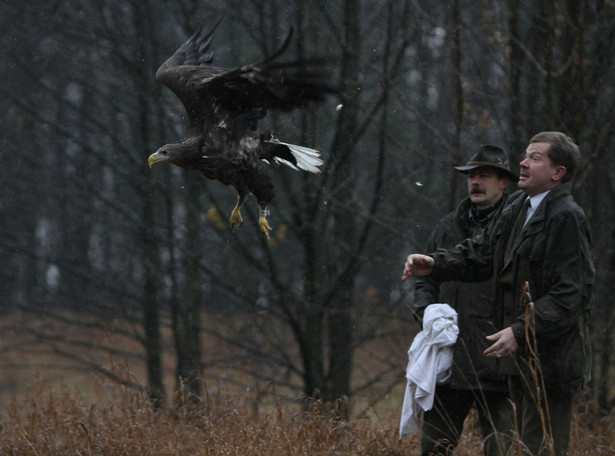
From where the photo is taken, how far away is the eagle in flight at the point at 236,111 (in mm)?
4848

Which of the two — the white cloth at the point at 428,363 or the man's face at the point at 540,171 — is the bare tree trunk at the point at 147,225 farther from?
the man's face at the point at 540,171

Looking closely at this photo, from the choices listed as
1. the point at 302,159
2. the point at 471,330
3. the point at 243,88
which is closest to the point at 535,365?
the point at 471,330

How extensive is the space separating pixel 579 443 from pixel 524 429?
1540 millimetres

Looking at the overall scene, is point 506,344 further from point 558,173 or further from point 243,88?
point 243,88

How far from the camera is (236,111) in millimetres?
5426

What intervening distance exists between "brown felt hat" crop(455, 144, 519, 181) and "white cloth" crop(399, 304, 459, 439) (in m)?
0.82

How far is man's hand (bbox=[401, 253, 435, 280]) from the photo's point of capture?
12.2 feet

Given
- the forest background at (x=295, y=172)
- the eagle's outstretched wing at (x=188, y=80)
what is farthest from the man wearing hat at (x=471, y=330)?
the forest background at (x=295, y=172)

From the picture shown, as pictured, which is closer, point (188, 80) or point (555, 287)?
point (555, 287)

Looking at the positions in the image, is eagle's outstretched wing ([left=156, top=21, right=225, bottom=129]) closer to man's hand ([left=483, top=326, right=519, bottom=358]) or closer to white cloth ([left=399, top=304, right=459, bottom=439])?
white cloth ([left=399, top=304, right=459, bottom=439])

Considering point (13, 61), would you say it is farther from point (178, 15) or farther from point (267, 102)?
point (267, 102)

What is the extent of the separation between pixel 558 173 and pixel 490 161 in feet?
2.98

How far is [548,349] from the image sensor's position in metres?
3.42

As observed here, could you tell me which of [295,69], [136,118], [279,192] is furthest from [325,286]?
[295,69]
